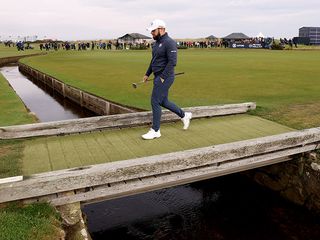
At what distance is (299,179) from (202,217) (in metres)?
2.52

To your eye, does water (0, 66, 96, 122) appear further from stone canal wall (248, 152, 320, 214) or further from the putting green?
stone canal wall (248, 152, 320, 214)

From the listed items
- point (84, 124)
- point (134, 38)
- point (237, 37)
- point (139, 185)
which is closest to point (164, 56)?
point (84, 124)

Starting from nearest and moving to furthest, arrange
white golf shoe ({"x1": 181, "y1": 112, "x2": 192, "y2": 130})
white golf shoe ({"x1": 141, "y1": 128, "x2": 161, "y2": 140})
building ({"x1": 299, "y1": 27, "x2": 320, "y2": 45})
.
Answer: white golf shoe ({"x1": 141, "y1": 128, "x2": 161, "y2": 140}) → white golf shoe ({"x1": 181, "y1": 112, "x2": 192, "y2": 130}) → building ({"x1": 299, "y1": 27, "x2": 320, "y2": 45})

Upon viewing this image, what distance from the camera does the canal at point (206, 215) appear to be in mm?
7195

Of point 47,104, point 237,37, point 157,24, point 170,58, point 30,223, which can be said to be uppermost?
point 237,37

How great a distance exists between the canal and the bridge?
4.62 feet

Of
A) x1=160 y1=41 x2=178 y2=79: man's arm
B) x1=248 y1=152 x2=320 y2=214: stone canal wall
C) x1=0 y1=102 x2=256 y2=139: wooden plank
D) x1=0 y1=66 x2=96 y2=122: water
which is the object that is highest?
x1=160 y1=41 x2=178 y2=79: man's arm

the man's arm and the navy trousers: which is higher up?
the man's arm

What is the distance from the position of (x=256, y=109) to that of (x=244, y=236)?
4411 mm

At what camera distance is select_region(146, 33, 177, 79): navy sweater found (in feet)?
21.6

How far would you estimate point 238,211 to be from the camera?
8.28 meters

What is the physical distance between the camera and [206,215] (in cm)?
794

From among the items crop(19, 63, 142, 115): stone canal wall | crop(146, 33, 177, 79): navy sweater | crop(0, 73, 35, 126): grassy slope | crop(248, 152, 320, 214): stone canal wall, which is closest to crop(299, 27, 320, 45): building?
crop(19, 63, 142, 115): stone canal wall

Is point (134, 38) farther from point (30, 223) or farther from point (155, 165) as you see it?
point (30, 223)
